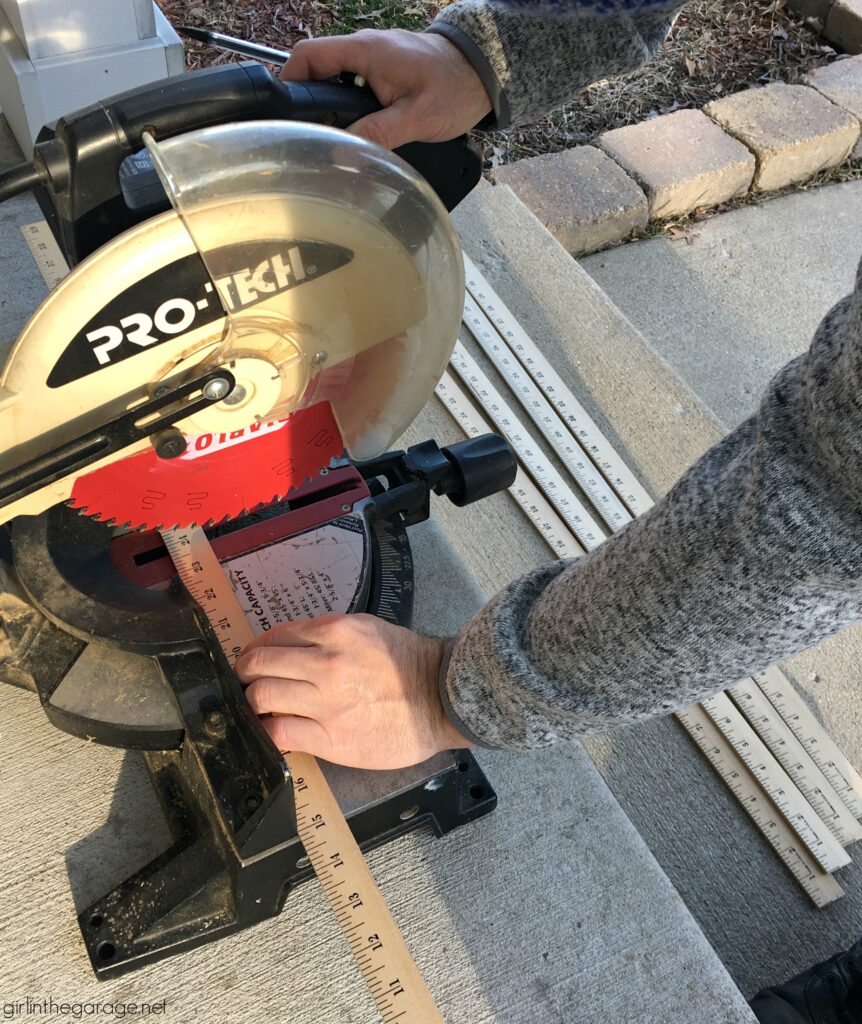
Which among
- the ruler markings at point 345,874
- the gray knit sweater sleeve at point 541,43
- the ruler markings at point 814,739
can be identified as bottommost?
the ruler markings at point 814,739

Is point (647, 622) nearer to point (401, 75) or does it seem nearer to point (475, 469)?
point (475, 469)

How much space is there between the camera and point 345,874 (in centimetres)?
105

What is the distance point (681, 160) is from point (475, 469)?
191 centimetres

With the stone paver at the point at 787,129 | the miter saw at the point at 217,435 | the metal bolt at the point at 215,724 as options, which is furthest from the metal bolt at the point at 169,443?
the stone paver at the point at 787,129

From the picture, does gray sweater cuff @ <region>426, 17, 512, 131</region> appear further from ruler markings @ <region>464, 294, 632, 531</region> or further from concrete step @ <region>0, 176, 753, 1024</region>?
concrete step @ <region>0, 176, 753, 1024</region>

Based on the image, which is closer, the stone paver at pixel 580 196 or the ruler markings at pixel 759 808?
the ruler markings at pixel 759 808

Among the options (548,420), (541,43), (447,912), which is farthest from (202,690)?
(548,420)

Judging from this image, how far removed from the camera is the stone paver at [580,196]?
2.66 metres

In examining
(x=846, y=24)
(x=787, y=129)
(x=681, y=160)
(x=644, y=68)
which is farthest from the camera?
(x=846, y=24)

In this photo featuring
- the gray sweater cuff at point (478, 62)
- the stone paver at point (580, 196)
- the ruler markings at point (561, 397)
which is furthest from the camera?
the stone paver at point (580, 196)

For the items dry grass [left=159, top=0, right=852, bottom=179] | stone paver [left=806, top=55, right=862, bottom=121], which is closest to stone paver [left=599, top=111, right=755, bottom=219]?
dry grass [left=159, top=0, right=852, bottom=179]

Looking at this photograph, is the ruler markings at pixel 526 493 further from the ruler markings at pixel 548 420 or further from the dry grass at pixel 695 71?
the dry grass at pixel 695 71

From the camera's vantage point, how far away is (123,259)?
0.90 metres

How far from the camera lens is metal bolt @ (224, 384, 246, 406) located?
1025 mm
